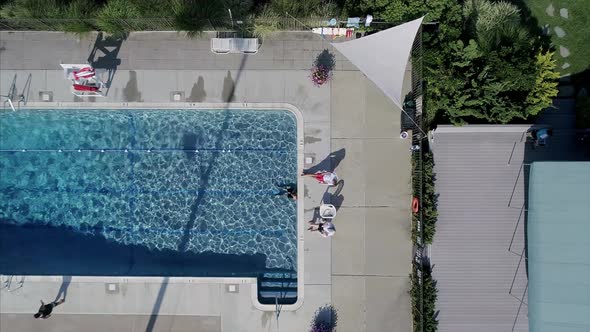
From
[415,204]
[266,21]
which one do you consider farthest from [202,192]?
[415,204]

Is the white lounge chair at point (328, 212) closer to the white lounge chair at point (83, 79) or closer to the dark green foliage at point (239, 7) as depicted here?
the dark green foliage at point (239, 7)

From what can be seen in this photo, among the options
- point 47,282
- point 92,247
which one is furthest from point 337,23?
point 47,282

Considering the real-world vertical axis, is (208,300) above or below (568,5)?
below

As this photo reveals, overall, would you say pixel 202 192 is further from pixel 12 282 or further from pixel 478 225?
pixel 478 225

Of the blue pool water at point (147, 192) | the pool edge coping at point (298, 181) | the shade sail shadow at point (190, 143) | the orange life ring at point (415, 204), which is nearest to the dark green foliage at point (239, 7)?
the pool edge coping at point (298, 181)

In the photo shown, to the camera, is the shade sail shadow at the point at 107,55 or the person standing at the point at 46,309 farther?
the shade sail shadow at the point at 107,55

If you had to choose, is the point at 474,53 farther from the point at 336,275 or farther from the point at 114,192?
the point at 114,192
